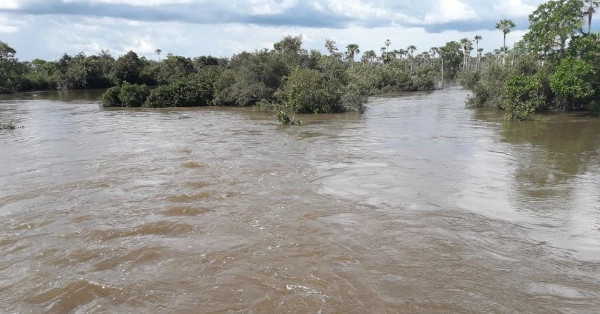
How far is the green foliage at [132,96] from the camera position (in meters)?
35.9

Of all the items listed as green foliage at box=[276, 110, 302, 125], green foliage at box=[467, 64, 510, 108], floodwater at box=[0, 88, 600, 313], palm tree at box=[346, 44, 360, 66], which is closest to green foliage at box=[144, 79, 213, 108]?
green foliage at box=[276, 110, 302, 125]

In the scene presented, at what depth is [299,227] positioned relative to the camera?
895 centimetres

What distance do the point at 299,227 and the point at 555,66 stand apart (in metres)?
27.1

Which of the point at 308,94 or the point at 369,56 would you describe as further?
the point at 369,56

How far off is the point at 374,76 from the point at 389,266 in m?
56.7

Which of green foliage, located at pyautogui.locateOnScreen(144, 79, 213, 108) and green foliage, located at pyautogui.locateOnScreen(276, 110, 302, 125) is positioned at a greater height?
green foliage, located at pyautogui.locateOnScreen(144, 79, 213, 108)

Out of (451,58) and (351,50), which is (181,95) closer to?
(351,50)

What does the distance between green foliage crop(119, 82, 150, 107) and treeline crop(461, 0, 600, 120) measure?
26810 mm

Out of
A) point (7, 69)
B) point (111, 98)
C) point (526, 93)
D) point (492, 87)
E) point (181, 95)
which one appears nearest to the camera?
point (526, 93)

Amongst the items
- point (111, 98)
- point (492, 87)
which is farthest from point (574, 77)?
point (111, 98)

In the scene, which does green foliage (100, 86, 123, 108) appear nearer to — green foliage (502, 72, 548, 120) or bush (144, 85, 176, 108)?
bush (144, 85, 176, 108)

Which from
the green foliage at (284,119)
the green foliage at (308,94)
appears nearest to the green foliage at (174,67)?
the green foliage at (308,94)

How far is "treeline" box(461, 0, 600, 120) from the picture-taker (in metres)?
27.1

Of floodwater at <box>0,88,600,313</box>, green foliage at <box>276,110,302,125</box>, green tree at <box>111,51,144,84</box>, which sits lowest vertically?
floodwater at <box>0,88,600,313</box>
